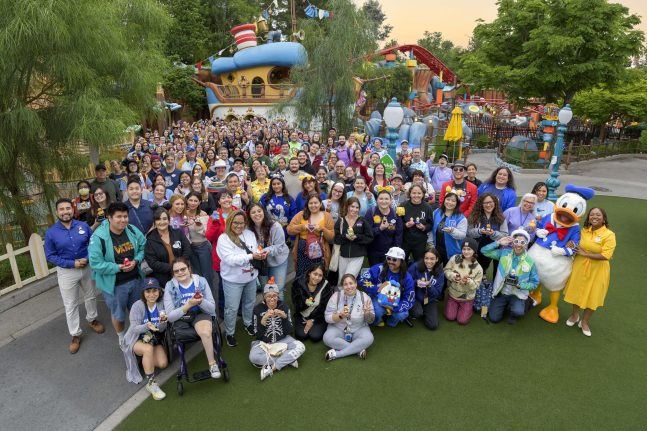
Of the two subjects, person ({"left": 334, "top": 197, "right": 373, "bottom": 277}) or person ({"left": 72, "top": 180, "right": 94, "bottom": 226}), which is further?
person ({"left": 72, "top": 180, "right": 94, "bottom": 226})

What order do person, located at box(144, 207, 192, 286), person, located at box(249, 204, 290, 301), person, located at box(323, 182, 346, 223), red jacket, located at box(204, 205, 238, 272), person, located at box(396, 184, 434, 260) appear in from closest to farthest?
person, located at box(144, 207, 192, 286), person, located at box(249, 204, 290, 301), red jacket, located at box(204, 205, 238, 272), person, located at box(396, 184, 434, 260), person, located at box(323, 182, 346, 223)

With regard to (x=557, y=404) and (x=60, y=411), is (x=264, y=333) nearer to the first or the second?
(x=60, y=411)

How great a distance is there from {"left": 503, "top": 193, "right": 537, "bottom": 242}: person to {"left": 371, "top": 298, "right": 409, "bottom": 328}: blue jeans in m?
1.92

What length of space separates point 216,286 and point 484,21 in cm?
2145

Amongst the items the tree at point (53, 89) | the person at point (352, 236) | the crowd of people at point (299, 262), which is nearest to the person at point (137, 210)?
the crowd of people at point (299, 262)

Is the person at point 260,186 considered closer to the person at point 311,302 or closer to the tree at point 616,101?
the person at point 311,302

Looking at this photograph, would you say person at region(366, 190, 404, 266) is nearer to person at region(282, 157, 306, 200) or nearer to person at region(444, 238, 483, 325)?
person at region(444, 238, 483, 325)

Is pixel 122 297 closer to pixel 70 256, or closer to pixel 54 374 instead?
pixel 70 256

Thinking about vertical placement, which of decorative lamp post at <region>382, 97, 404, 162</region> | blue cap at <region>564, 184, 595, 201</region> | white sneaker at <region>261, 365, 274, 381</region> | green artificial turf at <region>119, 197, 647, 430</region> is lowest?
green artificial turf at <region>119, 197, 647, 430</region>

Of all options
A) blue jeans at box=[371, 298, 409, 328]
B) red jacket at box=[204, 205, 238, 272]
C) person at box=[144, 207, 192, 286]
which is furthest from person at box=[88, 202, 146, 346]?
blue jeans at box=[371, 298, 409, 328]

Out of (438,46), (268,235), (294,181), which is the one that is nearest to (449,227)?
(268,235)

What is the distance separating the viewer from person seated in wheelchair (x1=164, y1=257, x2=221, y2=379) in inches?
161

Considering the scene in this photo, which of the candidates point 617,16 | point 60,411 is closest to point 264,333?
point 60,411

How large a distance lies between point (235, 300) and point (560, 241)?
427cm
